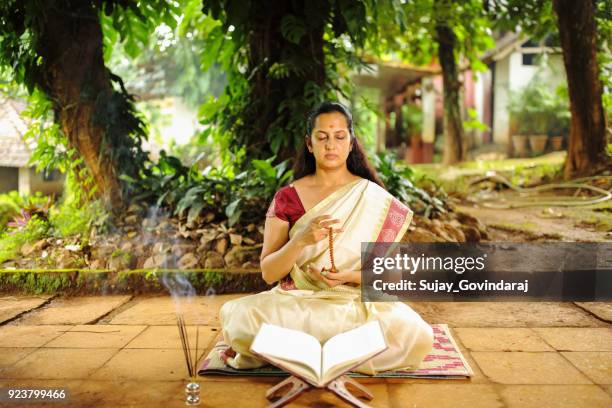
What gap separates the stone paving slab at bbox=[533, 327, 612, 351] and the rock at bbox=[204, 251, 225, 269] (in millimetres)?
2289

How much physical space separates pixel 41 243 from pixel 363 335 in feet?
11.7

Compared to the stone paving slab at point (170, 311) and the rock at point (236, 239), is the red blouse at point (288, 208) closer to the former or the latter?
the stone paving slab at point (170, 311)

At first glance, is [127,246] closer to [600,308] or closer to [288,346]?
[288,346]

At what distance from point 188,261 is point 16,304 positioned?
1.20 meters

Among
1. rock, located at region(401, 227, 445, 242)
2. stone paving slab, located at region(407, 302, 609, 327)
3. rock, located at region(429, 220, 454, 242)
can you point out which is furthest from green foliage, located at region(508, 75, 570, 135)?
stone paving slab, located at region(407, 302, 609, 327)

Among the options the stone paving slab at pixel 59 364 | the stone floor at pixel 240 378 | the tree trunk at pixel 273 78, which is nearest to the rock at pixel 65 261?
the stone floor at pixel 240 378

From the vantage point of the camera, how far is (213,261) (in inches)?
175

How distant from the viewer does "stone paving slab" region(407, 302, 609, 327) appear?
3.34 metres

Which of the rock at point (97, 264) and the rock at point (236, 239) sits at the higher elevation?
the rock at point (236, 239)

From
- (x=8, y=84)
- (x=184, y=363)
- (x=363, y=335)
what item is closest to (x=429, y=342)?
(x=363, y=335)

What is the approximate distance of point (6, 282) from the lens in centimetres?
427

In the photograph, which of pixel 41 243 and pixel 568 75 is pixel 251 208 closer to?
pixel 41 243

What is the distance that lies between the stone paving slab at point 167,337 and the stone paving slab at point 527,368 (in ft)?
4.50

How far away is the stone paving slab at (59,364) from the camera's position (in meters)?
2.58
